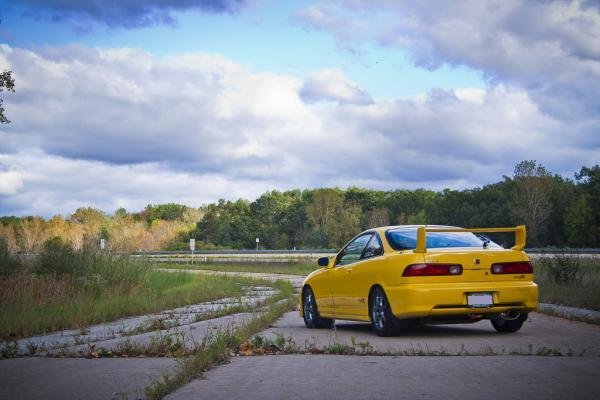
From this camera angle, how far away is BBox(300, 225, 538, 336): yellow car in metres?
10.7

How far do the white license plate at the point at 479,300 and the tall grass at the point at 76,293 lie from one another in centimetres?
753

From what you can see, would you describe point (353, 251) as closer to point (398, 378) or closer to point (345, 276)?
point (345, 276)

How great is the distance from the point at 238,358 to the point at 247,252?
241 ft

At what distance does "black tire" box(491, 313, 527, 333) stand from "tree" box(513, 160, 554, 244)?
62039mm

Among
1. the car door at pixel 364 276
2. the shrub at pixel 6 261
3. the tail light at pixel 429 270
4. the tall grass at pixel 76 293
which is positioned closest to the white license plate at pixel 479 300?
the tail light at pixel 429 270

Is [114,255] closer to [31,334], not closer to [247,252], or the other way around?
[31,334]

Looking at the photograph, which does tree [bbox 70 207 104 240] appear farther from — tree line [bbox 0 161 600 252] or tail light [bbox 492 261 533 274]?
tail light [bbox 492 261 533 274]

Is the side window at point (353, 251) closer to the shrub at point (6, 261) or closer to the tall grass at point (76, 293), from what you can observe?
the tall grass at point (76, 293)

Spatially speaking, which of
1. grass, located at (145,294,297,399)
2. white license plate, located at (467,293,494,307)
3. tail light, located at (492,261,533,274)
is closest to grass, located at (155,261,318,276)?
tail light, located at (492,261,533,274)

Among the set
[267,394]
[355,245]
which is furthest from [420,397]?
[355,245]

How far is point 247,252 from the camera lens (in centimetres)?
8200

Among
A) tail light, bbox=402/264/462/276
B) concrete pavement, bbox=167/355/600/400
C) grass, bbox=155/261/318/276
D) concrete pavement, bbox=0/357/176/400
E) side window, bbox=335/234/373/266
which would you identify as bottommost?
concrete pavement, bbox=0/357/176/400

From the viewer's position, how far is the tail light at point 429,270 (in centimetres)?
1076

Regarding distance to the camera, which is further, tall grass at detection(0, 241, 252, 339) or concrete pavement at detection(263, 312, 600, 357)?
tall grass at detection(0, 241, 252, 339)
